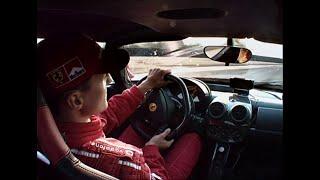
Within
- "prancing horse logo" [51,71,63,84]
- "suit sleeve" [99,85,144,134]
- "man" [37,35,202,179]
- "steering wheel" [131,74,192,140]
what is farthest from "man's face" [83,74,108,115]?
"steering wheel" [131,74,192,140]

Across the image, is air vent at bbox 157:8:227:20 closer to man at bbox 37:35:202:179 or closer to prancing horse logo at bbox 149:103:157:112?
man at bbox 37:35:202:179

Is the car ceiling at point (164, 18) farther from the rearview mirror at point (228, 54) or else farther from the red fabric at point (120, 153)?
the red fabric at point (120, 153)

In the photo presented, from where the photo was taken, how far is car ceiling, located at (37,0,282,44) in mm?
1487

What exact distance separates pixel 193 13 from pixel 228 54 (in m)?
0.57

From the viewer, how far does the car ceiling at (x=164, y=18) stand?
4.88ft

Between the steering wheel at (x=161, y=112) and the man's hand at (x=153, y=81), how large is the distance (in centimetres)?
2

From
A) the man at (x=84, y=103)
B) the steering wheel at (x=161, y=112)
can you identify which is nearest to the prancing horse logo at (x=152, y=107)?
the steering wheel at (x=161, y=112)

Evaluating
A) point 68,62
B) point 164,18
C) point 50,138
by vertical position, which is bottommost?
point 50,138

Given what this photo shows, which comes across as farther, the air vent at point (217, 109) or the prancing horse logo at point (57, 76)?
the air vent at point (217, 109)

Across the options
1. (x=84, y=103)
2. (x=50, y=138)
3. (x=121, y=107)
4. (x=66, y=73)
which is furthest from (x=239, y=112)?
(x=50, y=138)

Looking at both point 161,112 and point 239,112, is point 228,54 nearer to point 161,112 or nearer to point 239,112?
point 239,112

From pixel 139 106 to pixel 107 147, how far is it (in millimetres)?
639

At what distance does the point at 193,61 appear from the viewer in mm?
2639

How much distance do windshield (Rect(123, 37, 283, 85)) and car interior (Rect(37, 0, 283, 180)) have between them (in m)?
0.03
